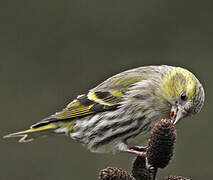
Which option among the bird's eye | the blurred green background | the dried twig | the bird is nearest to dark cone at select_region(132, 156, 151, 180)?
the dried twig

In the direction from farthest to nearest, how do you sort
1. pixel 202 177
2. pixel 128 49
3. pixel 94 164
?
pixel 128 49 < pixel 94 164 < pixel 202 177

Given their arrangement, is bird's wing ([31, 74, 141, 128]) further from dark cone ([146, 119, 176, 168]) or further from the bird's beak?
dark cone ([146, 119, 176, 168])

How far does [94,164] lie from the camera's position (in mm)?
5043

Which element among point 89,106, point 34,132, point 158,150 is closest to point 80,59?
point 89,106

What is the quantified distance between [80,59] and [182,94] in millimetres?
2639

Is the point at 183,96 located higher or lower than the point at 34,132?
higher

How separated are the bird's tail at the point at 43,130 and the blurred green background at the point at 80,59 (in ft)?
4.81

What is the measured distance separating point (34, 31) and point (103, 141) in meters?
2.77

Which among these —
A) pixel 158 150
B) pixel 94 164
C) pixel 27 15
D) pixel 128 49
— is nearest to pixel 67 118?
pixel 158 150

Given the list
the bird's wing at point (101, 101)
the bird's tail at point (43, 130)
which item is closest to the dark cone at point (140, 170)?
the bird's wing at point (101, 101)

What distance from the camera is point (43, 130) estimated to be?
345cm

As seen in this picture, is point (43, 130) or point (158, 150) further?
point (43, 130)

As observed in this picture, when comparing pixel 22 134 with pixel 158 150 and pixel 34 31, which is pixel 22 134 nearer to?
pixel 158 150

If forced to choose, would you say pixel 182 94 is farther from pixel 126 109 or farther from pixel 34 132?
pixel 34 132
